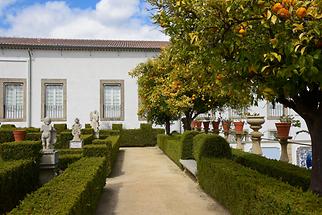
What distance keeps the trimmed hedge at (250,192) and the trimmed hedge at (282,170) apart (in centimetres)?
57

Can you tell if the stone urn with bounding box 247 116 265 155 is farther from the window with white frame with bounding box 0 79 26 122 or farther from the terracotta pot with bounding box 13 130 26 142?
the window with white frame with bounding box 0 79 26 122

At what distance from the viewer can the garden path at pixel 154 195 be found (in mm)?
7059

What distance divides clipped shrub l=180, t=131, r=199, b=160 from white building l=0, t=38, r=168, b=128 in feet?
49.0

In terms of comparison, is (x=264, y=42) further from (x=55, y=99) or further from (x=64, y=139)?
(x=55, y=99)

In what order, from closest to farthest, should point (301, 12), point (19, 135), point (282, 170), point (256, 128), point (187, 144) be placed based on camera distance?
point (301, 12), point (282, 170), point (256, 128), point (187, 144), point (19, 135)

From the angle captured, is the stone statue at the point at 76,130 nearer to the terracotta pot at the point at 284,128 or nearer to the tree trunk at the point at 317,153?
the terracotta pot at the point at 284,128

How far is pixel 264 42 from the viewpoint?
4.10 metres

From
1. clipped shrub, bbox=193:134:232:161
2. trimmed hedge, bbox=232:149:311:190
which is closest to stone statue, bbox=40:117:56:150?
clipped shrub, bbox=193:134:232:161

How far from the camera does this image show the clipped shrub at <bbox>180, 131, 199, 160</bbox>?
12.4 m

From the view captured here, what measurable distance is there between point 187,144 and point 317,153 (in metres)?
7.85

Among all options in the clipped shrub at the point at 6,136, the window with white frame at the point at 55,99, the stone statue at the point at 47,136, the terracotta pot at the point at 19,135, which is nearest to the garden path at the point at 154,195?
the stone statue at the point at 47,136

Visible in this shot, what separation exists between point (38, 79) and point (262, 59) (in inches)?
968

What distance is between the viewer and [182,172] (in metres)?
12.1

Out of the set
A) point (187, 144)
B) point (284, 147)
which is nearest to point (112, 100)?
point (187, 144)
